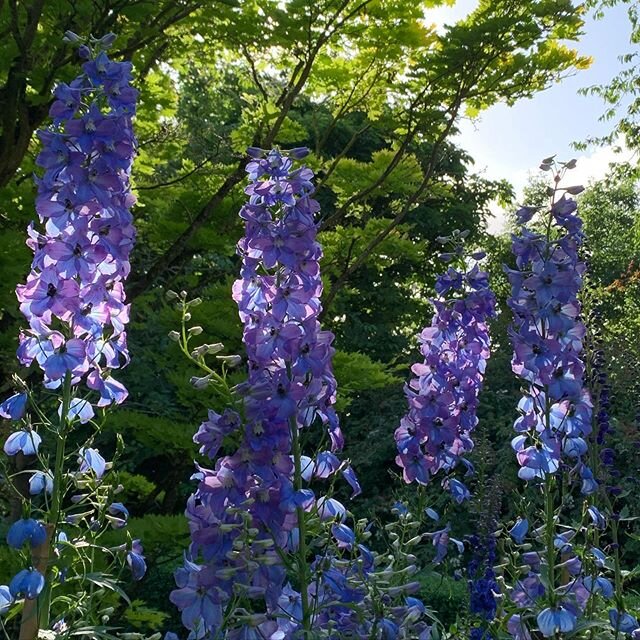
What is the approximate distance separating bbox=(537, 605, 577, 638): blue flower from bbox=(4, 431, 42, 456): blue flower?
1.39 m

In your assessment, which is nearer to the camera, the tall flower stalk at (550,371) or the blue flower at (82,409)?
the blue flower at (82,409)

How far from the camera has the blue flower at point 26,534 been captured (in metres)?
1.97

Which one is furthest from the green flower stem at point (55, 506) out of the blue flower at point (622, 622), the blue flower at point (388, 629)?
the blue flower at point (622, 622)

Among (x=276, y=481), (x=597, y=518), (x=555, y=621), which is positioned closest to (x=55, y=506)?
(x=276, y=481)

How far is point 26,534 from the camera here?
1.99 meters

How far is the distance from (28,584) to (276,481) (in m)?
0.61

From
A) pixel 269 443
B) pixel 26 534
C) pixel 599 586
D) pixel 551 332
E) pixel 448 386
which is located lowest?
pixel 599 586

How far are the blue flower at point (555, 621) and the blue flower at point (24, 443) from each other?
139 cm

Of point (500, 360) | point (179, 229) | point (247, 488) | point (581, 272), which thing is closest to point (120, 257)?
point (247, 488)

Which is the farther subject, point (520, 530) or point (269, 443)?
point (520, 530)

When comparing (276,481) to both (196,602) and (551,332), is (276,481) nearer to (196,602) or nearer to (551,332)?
(196,602)

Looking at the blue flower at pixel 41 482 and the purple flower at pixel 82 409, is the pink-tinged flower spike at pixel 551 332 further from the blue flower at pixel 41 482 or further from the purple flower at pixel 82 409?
the blue flower at pixel 41 482

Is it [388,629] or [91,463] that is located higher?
[91,463]

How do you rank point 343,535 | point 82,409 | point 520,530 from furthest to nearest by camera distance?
point 520,530 < point 82,409 < point 343,535
